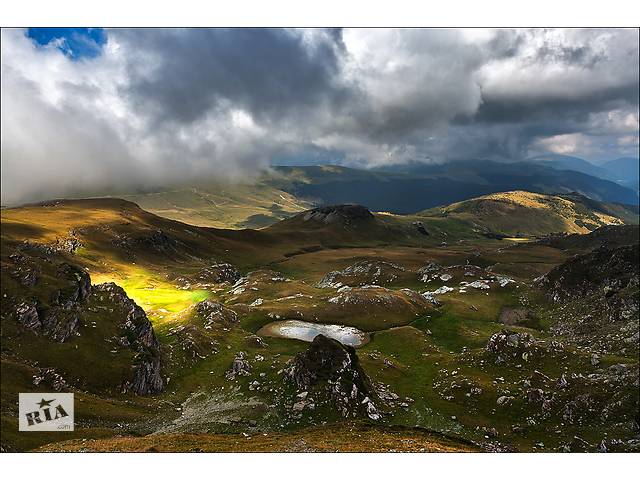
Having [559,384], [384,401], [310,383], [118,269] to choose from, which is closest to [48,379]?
[310,383]

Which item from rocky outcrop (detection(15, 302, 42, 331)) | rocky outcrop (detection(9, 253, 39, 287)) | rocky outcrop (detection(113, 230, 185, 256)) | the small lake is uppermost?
rocky outcrop (detection(113, 230, 185, 256))

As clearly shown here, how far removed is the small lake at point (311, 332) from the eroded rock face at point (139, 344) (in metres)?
28.4

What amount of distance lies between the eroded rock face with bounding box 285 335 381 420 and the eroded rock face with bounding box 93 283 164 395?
21050 millimetres

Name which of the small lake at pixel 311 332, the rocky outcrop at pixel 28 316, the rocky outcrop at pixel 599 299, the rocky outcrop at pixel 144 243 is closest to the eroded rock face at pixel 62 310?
the rocky outcrop at pixel 28 316

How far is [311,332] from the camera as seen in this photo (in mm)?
89938

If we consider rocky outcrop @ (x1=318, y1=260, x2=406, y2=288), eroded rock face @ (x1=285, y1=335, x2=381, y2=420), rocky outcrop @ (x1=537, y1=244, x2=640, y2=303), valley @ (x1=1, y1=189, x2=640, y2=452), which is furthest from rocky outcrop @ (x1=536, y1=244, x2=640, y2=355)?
rocky outcrop @ (x1=318, y1=260, x2=406, y2=288)

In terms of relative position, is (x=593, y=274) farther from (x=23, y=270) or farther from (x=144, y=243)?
(x=144, y=243)

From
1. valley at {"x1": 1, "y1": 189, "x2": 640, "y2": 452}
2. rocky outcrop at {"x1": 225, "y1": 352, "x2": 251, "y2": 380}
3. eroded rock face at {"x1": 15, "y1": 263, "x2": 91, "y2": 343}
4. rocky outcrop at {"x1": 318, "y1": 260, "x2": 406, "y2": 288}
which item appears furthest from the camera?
rocky outcrop at {"x1": 318, "y1": 260, "x2": 406, "y2": 288}

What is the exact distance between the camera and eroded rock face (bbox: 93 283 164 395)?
5753 cm

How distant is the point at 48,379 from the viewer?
4634cm

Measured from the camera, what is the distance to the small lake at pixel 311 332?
8762cm

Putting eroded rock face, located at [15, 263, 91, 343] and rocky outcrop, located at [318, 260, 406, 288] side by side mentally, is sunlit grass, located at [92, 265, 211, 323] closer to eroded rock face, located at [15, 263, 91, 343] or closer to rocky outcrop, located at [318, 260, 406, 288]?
eroded rock face, located at [15, 263, 91, 343]

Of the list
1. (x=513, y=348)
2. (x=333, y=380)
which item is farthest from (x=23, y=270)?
(x=513, y=348)

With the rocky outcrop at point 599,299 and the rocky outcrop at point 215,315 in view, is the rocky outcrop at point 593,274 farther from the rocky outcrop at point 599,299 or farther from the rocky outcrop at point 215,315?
the rocky outcrop at point 215,315
